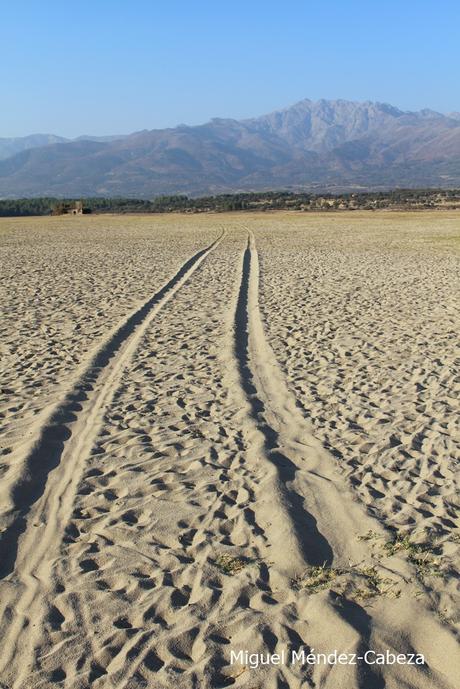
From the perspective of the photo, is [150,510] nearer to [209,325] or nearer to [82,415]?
[82,415]

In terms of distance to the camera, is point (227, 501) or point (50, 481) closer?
point (227, 501)

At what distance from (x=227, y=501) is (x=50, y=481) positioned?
1653 mm

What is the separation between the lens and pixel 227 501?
583 cm

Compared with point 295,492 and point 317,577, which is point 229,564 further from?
point 295,492

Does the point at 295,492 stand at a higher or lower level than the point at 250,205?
lower

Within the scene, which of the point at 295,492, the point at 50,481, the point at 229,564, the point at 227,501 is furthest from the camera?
the point at 50,481

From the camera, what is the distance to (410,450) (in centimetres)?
680

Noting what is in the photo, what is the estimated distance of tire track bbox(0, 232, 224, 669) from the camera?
15.5ft

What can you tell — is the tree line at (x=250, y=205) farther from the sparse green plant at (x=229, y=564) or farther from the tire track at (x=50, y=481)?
the sparse green plant at (x=229, y=564)

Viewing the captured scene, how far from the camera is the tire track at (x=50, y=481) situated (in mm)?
4727

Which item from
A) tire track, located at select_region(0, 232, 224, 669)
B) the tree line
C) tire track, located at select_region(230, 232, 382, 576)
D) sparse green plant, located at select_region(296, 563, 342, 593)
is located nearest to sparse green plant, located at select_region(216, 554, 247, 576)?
tire track, located at select_region(230, 232, 382, 576)

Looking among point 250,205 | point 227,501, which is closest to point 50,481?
point 227,501

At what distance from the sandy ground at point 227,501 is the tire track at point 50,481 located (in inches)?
0.9

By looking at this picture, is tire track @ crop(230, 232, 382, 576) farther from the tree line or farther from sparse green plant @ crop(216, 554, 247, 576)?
the tree line
